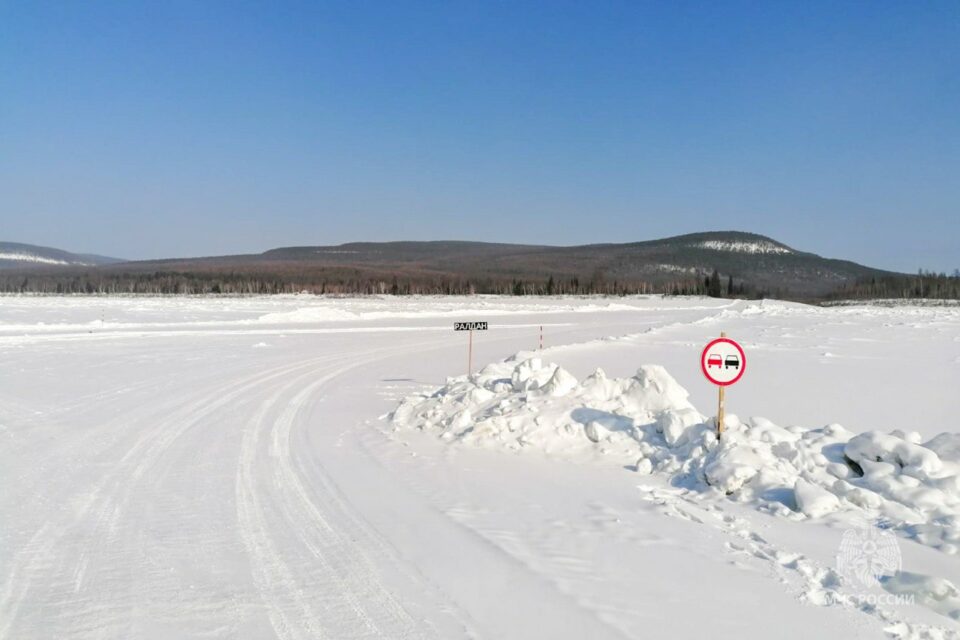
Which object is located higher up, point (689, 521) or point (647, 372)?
point (647, 372)

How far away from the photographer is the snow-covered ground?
4.17 metres

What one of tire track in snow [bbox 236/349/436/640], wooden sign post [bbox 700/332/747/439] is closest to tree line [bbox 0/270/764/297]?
wooden sign post [bbox 700/332/747/439]

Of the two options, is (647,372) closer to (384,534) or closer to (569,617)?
(384,534)

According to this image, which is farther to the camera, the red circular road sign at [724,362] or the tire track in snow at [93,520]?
the red circular road sign at [724,362]

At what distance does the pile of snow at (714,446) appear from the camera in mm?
6090

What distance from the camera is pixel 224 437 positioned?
31.0 ft

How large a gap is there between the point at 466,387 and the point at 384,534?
262 inches

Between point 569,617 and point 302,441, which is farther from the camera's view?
point 302,441

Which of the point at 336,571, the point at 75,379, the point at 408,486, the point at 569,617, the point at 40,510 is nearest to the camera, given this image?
the point at 569,617

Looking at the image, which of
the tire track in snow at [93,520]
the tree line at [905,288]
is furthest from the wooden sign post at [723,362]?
the tree line at [905,288]

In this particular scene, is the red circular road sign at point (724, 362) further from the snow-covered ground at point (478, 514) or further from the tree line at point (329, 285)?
the tree line at point (329, 285)

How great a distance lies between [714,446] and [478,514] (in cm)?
308

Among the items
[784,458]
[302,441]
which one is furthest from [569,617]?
[302,441]

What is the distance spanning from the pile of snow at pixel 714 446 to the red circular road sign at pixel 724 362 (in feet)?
2.10
